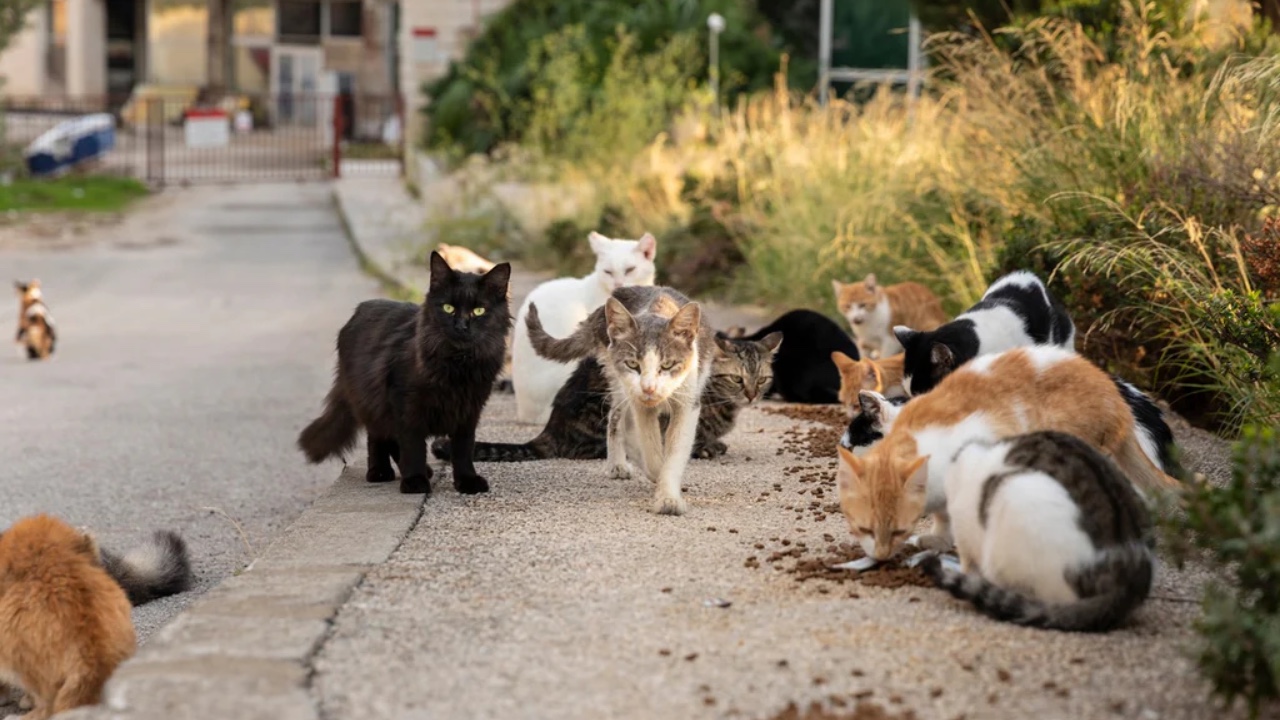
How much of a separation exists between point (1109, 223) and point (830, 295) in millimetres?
3414

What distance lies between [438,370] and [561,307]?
198 centimetres

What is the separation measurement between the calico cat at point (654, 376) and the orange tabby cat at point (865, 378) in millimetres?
1236

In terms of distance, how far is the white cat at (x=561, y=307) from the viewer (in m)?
7.48

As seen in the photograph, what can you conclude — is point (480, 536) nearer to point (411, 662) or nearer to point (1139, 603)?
point (411, 662)

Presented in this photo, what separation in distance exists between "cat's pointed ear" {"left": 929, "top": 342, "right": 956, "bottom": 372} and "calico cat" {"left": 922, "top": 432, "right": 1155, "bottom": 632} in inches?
74.1

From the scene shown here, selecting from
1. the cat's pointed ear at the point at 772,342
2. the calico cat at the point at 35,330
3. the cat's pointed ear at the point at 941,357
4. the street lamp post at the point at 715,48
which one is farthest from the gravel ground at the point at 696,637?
the street lamp post at the point at 715,48

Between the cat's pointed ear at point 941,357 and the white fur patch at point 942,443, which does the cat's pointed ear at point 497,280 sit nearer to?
the cat's pointed ear at point 941,357

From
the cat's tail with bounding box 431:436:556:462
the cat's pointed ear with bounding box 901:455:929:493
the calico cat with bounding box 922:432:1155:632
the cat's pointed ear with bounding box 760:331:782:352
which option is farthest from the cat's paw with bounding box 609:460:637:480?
the calico cat with bounding box 922:432:1155:632

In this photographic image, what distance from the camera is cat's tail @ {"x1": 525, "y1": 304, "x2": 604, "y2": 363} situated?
6156 mm

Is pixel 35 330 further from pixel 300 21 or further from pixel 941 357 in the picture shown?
pixel 300 21

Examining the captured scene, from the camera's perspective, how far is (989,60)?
10.4 metres

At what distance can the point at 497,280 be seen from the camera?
19.5ft

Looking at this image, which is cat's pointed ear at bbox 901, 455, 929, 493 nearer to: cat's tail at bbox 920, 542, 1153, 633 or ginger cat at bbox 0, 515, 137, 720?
cat's tail at bbox 920, 542, 1153, 633

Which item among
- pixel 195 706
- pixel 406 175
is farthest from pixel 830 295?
pixel 406 175
